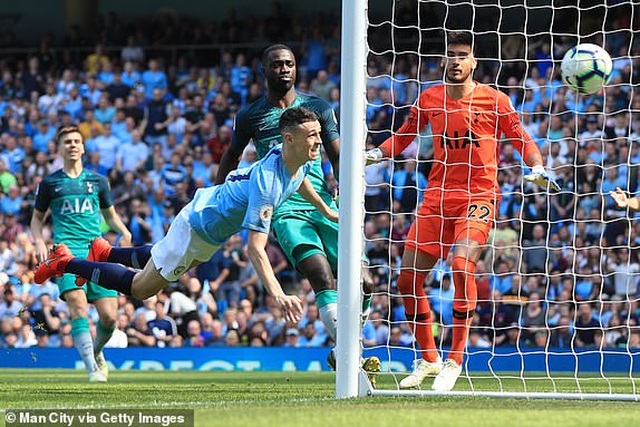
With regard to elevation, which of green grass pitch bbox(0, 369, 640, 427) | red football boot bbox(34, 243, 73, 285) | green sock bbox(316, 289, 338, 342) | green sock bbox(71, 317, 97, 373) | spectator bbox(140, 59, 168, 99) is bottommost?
green sock bbox(71, 317, 97, 373)

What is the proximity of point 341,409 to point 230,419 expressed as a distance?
99 centimetres

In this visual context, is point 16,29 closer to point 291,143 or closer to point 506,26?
point 506,26

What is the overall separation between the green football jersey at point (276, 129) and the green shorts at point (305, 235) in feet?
0.24

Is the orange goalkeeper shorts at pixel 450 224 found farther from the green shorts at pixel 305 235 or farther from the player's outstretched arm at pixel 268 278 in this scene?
the player's outstretched arm at pixel 268 278

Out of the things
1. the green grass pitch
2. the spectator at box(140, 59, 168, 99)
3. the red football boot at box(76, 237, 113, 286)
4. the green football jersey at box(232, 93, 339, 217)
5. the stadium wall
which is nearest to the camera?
the green grass pitch

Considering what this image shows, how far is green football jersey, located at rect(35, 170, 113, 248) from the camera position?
478 inches

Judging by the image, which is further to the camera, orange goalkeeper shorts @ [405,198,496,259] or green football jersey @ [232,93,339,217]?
green football jersey @ [232,93,339,217]

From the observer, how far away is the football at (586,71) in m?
9.28

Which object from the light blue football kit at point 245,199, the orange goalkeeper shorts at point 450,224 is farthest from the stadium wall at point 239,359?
the light blue football kit at point 245,199

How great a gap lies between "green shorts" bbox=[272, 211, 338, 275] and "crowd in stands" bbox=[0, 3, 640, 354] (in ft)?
12.3

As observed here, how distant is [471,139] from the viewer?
959 centimetres

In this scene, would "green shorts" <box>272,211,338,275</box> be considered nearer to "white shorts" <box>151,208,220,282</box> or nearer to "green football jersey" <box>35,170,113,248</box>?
"white shorts" <box>151,208,220,282</box>

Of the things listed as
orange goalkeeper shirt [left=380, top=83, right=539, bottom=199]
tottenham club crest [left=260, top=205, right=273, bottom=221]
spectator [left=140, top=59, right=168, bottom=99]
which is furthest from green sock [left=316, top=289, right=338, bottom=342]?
spectator [left=140, top=59, right=168, bottom=99]

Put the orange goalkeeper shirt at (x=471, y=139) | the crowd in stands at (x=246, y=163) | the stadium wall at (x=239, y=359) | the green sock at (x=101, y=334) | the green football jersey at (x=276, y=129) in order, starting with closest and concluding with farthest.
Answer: the orange goalkeeper shirt at (x=471, y=139)
the green football jersey at (x=276, y=129)
the green sock at (x=101, y=334)
the stadium wall at (x=239, y=359)
the crowd in stands at (x=246, y=163)
